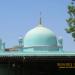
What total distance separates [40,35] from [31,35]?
42.0 inches

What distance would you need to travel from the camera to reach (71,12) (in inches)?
1146

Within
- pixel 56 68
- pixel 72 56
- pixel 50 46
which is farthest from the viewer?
pixel 50 46

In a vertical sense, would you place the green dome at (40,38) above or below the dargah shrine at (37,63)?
above

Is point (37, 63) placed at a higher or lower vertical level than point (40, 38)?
lower

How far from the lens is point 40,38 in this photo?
38094 mm

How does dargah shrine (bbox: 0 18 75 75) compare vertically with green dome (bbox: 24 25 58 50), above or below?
below

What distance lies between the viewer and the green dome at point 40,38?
1500 inches

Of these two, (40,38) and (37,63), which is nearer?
(37,63)

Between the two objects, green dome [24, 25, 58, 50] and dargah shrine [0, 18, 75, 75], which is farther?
green dome [24, 25, 58, 50]

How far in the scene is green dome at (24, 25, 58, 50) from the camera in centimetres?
3809

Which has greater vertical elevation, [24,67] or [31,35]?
[31,35]

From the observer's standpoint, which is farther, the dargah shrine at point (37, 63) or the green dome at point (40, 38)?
the green dome at point (40, 38)

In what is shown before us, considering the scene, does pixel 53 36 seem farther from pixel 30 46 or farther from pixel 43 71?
pixel 43 71

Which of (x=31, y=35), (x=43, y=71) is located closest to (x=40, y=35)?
(x=31, y=35)
